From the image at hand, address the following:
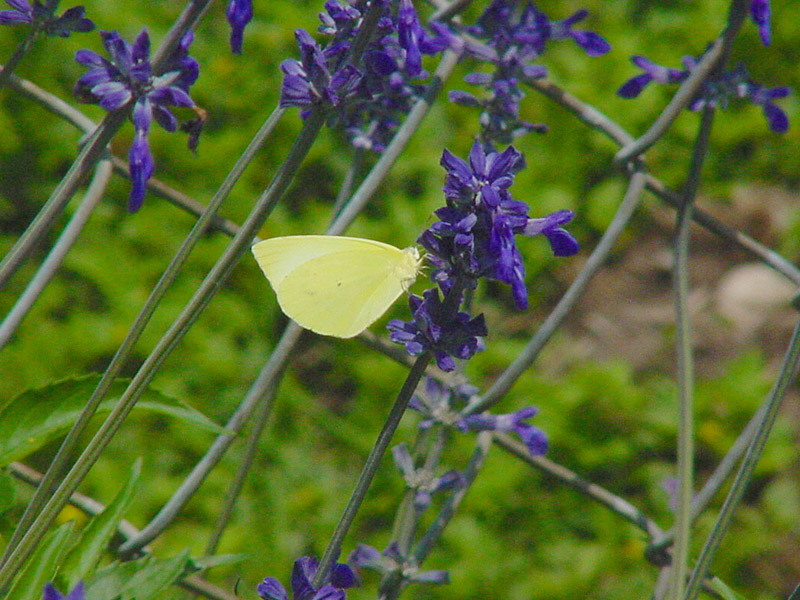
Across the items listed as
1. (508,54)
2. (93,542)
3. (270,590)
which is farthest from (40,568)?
(508,54)

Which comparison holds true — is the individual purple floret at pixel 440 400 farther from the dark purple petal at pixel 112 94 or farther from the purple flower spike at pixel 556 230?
the dark purple petal at pixel 112 94

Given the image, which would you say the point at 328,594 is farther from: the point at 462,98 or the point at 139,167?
the point at 462,98

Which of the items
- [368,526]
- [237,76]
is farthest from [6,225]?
[368,526]

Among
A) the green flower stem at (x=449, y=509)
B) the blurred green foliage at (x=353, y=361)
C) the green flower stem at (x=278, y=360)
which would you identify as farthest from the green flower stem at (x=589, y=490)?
the blurred green foliage at (x=353, y=361)

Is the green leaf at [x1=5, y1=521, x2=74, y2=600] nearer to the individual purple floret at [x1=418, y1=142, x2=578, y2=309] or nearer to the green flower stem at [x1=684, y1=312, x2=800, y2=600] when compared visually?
the individual purple floret at [x1=418, y1=142, x2=578, y2=309]

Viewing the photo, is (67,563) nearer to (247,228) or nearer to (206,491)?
(247,228)

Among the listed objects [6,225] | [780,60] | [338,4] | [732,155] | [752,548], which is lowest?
[6,225]
